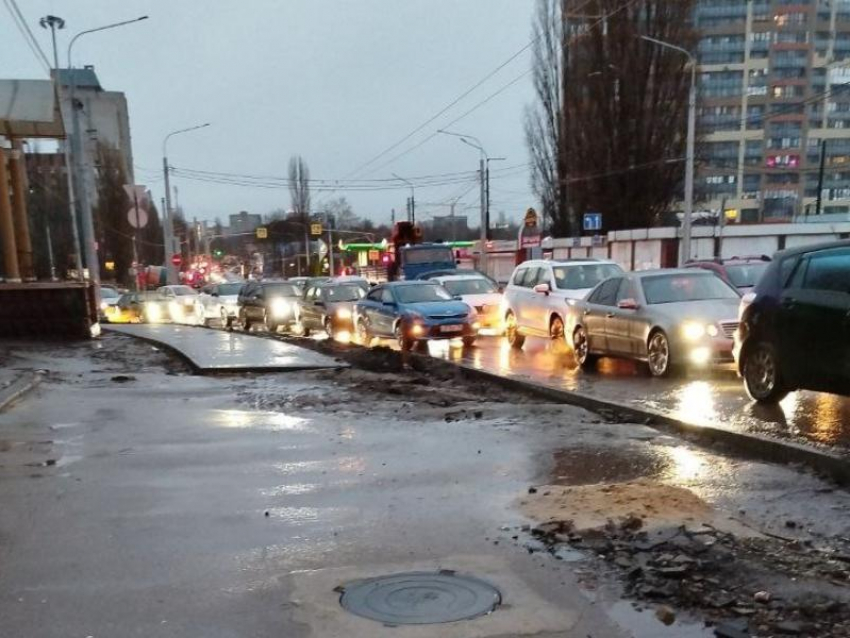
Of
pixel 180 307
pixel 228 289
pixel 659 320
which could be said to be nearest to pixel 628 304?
pixel 659 320

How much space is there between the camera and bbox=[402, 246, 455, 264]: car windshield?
32.0 m

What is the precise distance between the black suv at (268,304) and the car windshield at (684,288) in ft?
47.7

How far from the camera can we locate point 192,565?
433 centimetres

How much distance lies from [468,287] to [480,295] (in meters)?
0.60

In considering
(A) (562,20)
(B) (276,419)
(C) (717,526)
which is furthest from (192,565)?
(A) (562,20)

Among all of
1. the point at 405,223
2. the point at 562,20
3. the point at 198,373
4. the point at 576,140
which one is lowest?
the point at 198,373

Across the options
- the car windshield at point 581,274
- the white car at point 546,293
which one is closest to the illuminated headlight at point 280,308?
the white car at point 546,293

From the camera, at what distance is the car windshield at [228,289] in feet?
102

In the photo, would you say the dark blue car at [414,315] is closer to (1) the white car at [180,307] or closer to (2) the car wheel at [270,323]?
(2) the car wheel at [270,323]

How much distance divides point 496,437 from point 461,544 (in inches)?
118

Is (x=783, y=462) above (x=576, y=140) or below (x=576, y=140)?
below

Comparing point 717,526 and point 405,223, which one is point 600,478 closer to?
point 717,526

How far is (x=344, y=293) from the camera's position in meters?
22.3

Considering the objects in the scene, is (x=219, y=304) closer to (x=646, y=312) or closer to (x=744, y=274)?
(x=744, y=274)
